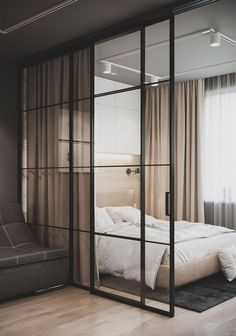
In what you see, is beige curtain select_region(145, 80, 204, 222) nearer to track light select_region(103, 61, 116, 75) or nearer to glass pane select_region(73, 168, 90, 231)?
glass pane select_region(73, 168, 90, 231)

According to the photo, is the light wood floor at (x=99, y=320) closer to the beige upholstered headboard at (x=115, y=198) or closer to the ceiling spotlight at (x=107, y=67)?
the beige upholstered headboard at (x=115, y=198)

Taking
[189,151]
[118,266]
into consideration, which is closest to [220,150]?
[189,151]

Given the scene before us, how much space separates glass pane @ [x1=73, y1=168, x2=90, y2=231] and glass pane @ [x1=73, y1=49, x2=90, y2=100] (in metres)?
0.80

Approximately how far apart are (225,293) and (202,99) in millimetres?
3120

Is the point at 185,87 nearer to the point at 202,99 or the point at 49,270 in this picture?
the point at 202,99

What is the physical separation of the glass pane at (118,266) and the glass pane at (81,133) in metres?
0.82

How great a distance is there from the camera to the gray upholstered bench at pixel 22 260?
3674 mm

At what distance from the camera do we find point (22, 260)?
3.75 m

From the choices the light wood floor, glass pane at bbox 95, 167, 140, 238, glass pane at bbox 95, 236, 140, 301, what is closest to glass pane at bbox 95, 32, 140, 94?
glass pane at bbox 95, 167, 140, 238

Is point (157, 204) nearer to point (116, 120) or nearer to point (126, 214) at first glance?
point (126, 214)

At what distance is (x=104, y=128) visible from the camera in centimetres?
390

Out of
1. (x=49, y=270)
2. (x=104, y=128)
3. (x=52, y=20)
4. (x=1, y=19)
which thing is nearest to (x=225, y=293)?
(x=49, y=270)

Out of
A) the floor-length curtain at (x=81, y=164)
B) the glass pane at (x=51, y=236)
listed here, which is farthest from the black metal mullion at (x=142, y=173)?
the glass pane at (x=51, y=236)

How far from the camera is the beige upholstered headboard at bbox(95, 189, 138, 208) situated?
12.0ft
